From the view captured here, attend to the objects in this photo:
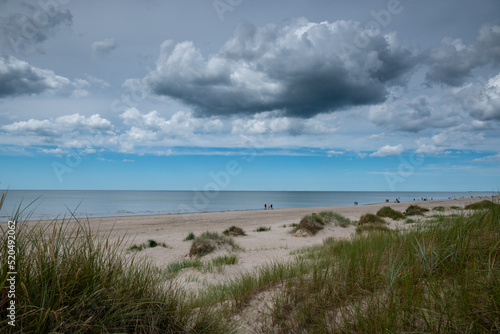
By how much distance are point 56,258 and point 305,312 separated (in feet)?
8.68

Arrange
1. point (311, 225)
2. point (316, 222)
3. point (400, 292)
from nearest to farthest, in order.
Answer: point (400, 292), point (311, 225), point (316, 222)

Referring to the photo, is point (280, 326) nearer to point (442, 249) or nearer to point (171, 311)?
point (171, 311)

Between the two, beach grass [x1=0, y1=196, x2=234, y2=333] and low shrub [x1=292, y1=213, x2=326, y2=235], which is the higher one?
beach grass [x1=0, y1=196, x2=234, y2=333]

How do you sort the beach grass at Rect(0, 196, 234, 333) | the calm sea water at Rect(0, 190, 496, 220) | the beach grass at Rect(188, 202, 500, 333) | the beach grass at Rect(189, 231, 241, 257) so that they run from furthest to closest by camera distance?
the calm sea water at Rect(0, 190, 496, 220)
the beach grass at Rect(189, 231, 241, 257)
the beach grass at Rect(188, 202, 500, 333)
the beach grass at Rect(0, 196, 234, 333)

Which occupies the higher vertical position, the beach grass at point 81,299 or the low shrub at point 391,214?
the beach grass at point 81,299

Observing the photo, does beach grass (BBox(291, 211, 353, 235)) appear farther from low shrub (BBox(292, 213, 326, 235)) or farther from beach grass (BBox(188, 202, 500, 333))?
beach grass (BBox(188, 202, 500, 333))

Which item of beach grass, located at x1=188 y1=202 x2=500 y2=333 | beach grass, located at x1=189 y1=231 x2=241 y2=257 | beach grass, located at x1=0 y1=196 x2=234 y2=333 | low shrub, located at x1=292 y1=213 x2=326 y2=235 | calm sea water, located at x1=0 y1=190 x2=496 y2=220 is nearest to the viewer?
beach grass, located at x1=0 y1=196 x2=234 y2=333

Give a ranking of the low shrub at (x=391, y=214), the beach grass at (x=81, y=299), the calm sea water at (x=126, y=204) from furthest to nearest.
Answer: the calm sea water at (x=126, y=204)
the low shrub at (x=391, y=214)
the beach grass at (x=81, y=299)

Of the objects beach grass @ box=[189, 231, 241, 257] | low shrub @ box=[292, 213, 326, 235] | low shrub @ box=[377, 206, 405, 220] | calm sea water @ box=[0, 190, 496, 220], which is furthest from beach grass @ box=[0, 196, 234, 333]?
low shrub @ box=[377, 206, 405, 220]

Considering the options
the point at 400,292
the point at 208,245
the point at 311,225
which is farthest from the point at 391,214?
the point at 400,292

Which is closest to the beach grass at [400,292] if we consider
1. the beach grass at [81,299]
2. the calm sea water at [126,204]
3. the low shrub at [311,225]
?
the beach grass at [81,299]

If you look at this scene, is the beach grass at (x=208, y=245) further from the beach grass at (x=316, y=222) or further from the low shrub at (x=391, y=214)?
the low shrub at (x=391, y=214)

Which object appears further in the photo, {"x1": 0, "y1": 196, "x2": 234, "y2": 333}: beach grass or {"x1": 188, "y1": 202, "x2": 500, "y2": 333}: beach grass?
{"x1": 188, "y1": 202, "x2": 500, "y2": 333}: beach grass

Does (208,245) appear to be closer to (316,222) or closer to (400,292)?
(316,222)
